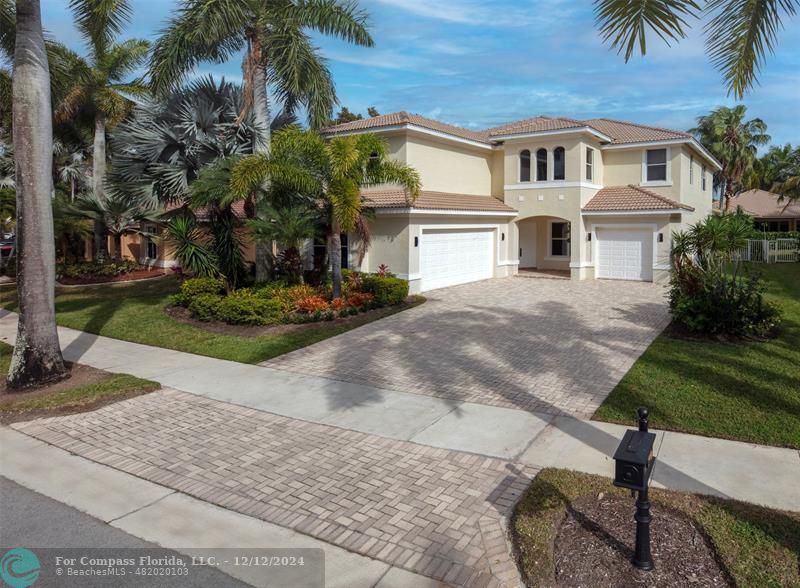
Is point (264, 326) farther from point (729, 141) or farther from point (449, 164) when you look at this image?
point (729, 141)

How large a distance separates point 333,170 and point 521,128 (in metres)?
11.2

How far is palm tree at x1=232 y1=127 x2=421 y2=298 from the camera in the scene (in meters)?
14.2

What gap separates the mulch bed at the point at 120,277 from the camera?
22.6 m

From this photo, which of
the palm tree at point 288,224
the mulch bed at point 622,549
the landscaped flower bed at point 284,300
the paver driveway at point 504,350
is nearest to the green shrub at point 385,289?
the landscaped flower bed at point 284,300

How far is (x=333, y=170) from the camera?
1437 centimetres

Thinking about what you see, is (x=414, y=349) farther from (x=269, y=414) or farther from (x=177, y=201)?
(x=177, y=201)

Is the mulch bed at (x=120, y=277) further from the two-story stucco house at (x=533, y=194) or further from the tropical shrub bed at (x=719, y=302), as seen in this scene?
the tropical shrub bed at (x=719, y=302)

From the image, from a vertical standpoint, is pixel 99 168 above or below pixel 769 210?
above

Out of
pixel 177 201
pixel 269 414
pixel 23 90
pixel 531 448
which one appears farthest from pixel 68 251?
pixel 531 448

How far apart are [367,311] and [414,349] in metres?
3.97

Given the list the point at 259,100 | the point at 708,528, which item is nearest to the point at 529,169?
the point at 259,100

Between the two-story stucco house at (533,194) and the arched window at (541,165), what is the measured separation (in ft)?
0.13

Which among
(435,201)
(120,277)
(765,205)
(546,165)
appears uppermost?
(546,165)

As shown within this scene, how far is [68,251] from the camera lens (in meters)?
26.5
